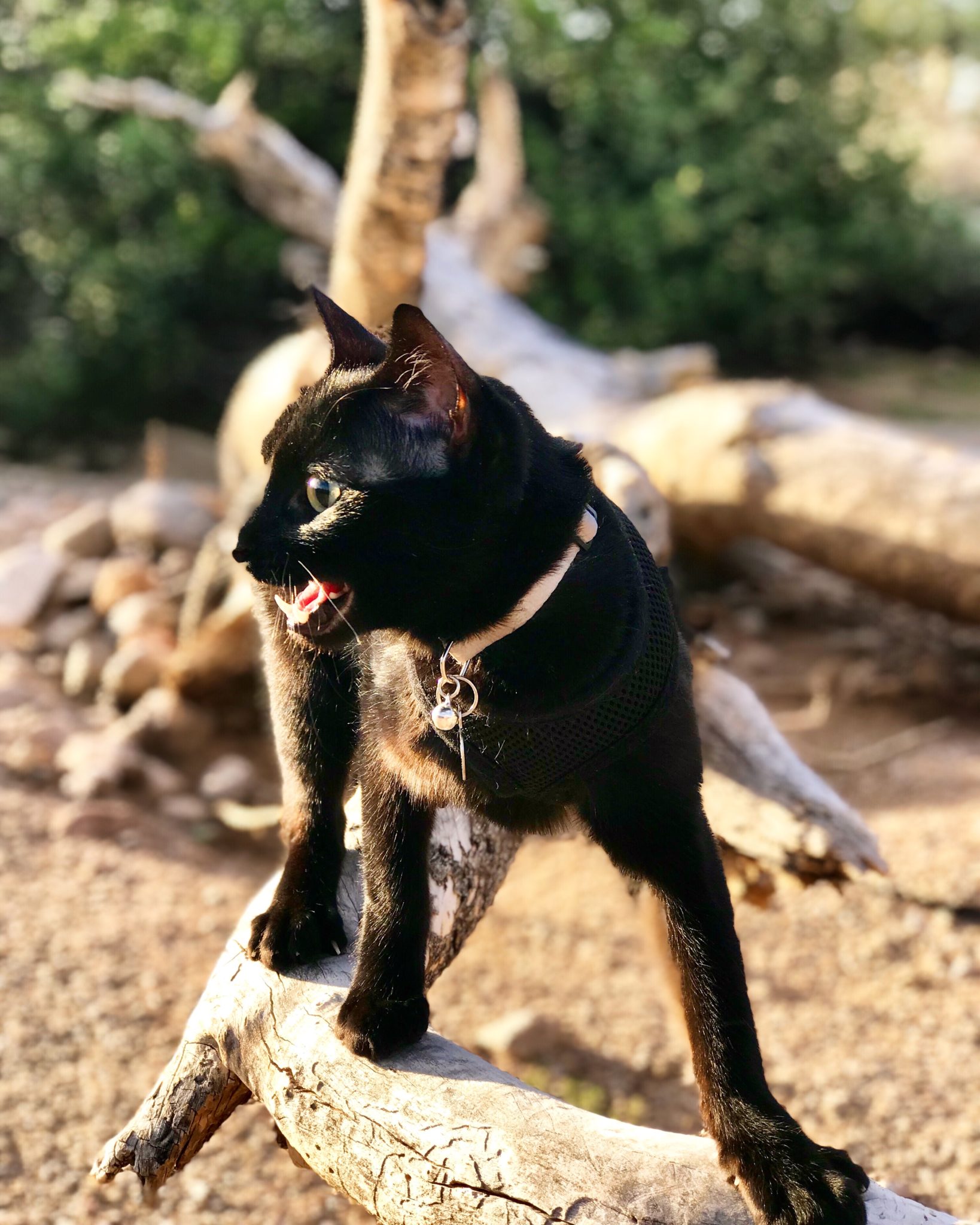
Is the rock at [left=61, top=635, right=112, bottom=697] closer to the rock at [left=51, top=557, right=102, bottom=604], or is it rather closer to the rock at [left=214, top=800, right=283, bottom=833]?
the rock at [left=51, top=557, right=102, bottom=604]

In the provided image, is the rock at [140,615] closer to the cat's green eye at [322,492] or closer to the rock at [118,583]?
the rock at [118,583]

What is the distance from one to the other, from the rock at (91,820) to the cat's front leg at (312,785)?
6.24 feet

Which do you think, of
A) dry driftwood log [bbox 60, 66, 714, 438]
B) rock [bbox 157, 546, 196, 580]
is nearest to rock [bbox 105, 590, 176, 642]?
rock [bbox 157, 546, 196, 580]

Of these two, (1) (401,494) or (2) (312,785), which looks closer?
(1) (401,494)

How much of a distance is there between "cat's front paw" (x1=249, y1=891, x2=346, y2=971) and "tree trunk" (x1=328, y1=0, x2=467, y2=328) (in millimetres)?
2079

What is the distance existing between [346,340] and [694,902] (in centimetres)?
93

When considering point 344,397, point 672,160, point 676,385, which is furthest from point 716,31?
point 344,397

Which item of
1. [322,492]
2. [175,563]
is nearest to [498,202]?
[175,563]

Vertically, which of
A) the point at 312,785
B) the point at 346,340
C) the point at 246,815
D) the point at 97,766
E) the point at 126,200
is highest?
the point at 346,340

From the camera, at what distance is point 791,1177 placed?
1.41 metres

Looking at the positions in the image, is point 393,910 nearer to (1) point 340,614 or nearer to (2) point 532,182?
(1) point 340,614

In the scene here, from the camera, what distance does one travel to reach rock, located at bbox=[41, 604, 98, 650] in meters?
4.78

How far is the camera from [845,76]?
8.98m

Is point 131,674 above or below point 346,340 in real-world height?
below
